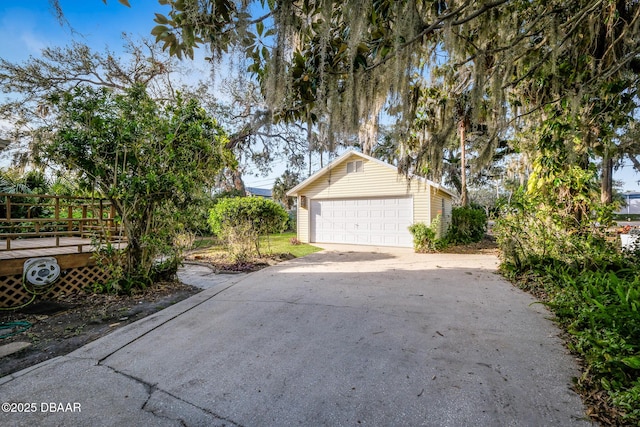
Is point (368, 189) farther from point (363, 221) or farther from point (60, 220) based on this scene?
point (60, 220)

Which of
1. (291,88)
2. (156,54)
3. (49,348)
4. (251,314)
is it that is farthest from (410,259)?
(156,54)

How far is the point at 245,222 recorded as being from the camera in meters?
8.02

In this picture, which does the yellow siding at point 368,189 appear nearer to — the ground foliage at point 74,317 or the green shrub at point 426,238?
the green shrub at point 426,238

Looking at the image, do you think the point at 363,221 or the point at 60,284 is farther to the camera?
the point at 363,221

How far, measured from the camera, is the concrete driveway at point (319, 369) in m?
1.77

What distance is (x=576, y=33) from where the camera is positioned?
12.4 feet

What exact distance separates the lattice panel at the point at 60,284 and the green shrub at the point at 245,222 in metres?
3.12

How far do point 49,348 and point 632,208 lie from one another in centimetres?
5857

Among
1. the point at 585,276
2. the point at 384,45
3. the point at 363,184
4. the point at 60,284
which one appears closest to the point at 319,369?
the point at 384,45

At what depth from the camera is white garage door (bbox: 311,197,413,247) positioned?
34.0 ft

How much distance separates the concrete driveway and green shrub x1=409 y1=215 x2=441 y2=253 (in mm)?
5278

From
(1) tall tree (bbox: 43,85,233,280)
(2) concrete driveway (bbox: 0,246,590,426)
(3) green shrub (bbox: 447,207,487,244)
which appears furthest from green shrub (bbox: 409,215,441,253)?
(1) tall tree (bbox: 43,85,233,280)

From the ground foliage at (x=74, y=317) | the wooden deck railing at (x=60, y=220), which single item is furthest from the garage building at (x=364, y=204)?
the ground foliage at (x=74, y=317)

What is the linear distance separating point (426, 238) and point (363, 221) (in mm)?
2632
